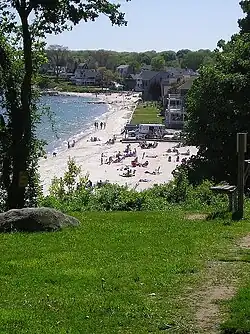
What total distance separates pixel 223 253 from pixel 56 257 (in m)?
2.53

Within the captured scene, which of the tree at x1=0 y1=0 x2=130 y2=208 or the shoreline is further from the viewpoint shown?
the shoreline

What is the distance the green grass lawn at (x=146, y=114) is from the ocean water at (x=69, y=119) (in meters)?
6.50

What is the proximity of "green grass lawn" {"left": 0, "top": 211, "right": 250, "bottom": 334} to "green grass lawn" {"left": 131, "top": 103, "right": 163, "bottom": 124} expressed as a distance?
87375mm

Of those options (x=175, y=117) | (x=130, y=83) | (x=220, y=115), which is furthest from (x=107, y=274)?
(x=130, y=83)

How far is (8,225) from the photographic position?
11758 millimetres

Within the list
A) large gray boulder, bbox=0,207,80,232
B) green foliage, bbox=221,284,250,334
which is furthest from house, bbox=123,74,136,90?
green foliage, bbox=221,284,250,334

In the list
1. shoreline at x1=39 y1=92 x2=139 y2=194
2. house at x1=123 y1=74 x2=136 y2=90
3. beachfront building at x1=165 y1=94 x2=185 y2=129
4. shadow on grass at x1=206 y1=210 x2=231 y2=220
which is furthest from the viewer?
house at x1=123 y1=74 x2=136 y2=90

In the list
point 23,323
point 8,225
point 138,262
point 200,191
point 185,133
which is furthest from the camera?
point 185,133

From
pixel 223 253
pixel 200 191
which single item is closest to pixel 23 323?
pixel 223 253

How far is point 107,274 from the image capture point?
8250 millimetres

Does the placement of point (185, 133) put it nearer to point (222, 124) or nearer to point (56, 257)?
point (222, 124)

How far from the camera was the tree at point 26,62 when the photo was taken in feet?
52.0

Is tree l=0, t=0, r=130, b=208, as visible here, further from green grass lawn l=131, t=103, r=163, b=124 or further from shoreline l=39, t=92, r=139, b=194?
green grass lawn l=131, t=103, r=163, b=124

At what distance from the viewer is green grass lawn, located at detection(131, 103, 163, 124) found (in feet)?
331
